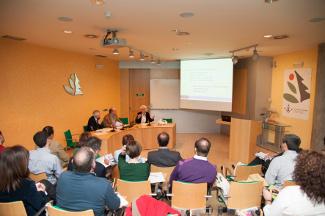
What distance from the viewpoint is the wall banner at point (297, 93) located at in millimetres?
6262

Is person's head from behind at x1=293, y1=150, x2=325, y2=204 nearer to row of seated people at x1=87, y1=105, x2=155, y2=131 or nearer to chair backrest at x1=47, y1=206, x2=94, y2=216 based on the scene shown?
chair backrest at x1=47, y1=206, x2=94, y2=216

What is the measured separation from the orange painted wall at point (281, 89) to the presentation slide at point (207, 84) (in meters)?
1.55

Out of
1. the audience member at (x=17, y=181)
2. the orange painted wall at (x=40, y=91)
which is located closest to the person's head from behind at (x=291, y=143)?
the audience member at (x=17, y=181)

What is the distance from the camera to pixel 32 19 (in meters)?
3.46

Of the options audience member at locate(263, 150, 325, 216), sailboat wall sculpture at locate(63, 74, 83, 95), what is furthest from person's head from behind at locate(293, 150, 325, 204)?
sailboat wall sculpture at locate(63, 74, 83, 95)

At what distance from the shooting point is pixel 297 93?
259 inches

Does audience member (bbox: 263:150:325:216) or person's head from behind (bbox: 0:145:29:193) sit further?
person's head from behind (bbox: 0:145:29:193)

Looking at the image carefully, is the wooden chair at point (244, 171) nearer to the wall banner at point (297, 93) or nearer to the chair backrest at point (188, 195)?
the chair backrest at point (188, 195)

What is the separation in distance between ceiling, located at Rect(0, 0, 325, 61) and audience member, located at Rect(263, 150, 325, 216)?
193 cm

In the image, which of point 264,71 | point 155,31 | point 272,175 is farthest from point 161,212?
point 264,71

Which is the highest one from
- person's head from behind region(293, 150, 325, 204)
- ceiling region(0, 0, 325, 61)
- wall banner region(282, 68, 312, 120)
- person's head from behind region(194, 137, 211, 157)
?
ceiling region(0, 0, 325, 61)

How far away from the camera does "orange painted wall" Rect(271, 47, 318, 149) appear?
6.07 meters

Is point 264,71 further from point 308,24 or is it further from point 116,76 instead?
point 116,76

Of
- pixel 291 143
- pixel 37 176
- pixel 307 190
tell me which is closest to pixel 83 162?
pixel 37 176
